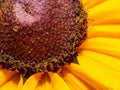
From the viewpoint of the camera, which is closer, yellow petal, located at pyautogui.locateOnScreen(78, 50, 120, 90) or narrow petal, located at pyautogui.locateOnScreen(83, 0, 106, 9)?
yellow petal, located at pyautogui.locateOnScreen(78, 50, 120, 90)

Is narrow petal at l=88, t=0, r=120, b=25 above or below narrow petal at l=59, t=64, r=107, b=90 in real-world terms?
above

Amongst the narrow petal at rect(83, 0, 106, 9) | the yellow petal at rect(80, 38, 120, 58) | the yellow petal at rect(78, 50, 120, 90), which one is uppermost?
the narrow petal at rect(83, 0, 106, 9)

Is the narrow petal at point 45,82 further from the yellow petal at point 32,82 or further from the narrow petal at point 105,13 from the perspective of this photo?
the narrow petal at point 105,13

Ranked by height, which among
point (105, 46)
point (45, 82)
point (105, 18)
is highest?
point (105, 18)

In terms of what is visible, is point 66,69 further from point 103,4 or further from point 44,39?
point 103,4

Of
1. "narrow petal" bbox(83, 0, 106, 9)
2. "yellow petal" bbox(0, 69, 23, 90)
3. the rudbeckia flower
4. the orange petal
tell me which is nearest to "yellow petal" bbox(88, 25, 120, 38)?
the rudbeckia flower

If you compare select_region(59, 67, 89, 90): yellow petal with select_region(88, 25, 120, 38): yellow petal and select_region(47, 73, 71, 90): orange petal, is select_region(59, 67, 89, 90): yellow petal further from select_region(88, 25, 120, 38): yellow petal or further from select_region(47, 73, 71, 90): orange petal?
select_region(88, 25, 120, 38): yellow petal

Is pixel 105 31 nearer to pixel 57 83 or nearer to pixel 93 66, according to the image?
pixel 93 66

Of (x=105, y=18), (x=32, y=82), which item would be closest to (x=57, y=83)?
(x=32, y=82)
